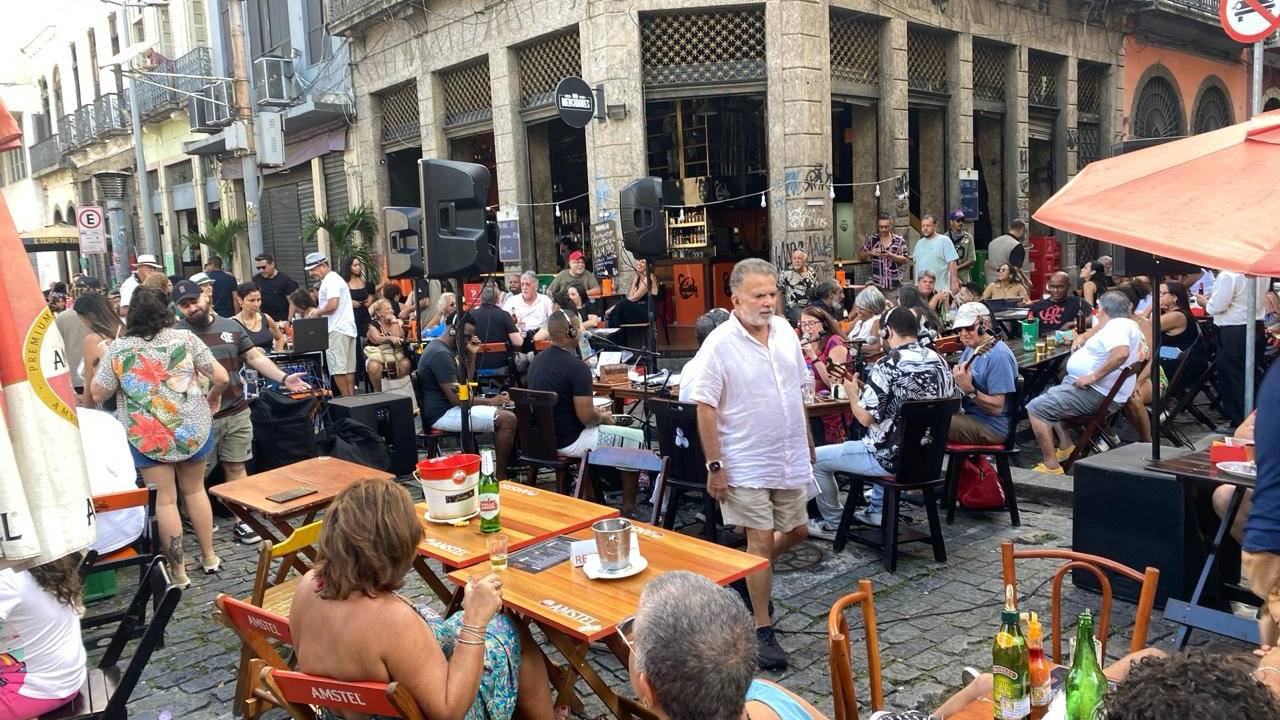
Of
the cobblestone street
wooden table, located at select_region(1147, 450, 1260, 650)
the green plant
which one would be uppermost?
the green plant

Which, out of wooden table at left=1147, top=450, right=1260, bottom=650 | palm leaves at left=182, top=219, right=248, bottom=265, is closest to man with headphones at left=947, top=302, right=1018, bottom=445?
wooden table at left=1147, top=450, right=1260, bottom=650

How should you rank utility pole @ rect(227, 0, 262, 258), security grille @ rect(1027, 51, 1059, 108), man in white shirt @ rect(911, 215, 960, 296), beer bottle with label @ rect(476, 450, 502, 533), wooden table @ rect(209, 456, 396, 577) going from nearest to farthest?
beer bottle with label @ rect(476, 450, 502, 533) < wooden table @ rect(209, 456, 396, 577) < man in white shirt @ rect(911, 215, 960, 296) < utility pole @ rect(227, 0, 262, 258) < security grille @ rect(1027, 51, 1059, 108)

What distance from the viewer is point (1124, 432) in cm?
856

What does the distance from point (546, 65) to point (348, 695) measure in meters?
12.5

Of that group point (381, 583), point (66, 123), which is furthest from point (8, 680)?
point (66, 123)

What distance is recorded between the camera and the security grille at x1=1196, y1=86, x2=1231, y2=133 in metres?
22.5

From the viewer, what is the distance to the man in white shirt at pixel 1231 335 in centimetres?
794

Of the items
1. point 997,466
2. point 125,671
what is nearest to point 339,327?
point 997,466

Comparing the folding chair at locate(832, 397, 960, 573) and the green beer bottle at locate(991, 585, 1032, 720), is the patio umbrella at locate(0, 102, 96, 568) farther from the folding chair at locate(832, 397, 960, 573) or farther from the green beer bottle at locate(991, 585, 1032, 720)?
the folding chair at locate(832, 397, 960, 573)

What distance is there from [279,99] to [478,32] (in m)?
6.08

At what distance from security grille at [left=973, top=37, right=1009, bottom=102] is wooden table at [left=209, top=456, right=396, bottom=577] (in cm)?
1364

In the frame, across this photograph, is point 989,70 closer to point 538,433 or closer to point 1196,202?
point 538,433

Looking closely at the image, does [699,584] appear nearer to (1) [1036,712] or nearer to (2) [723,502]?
(1) [1036,712]

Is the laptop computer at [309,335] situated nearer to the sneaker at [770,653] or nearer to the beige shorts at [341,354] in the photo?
the beige shorts at [341,354]
